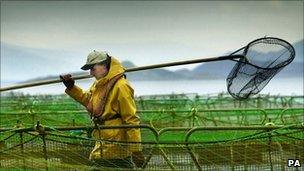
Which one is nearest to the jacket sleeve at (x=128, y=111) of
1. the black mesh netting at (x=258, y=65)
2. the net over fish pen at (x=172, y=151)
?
the net over fish pen at (x=172, y=151)

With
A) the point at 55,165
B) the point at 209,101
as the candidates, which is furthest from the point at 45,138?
the point at 209,101

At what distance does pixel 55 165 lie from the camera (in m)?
5.94

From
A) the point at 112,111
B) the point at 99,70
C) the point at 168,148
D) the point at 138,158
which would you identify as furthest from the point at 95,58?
the point at 168,148

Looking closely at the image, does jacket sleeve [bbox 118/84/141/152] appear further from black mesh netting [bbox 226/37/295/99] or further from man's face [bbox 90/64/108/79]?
black mesh netting [bbox 226/37/295/99]

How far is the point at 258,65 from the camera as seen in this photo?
6402 millimetres

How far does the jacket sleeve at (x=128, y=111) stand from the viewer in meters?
5.58

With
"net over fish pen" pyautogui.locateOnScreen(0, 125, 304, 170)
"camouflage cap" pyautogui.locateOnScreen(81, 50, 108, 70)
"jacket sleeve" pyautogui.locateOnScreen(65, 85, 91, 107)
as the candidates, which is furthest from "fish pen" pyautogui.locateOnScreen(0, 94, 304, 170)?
"camouflage cap" pyautogui.locateOnScreen(81, 50, 108, 70)

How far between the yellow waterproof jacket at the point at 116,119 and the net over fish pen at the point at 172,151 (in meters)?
0.05

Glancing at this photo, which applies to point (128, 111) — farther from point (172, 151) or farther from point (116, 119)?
point (172, 151)

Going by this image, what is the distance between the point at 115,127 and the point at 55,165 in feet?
2.54

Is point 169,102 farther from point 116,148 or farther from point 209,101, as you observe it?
point 116,148

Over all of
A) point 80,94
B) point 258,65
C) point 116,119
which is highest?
point 258,65

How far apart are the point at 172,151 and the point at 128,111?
1126 millimetres

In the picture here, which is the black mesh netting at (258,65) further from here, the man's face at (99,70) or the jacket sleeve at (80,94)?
the jacket sleeve at (80,94)
